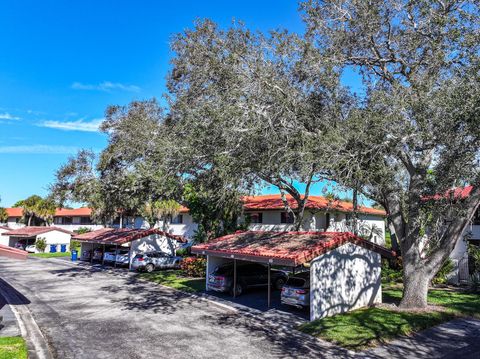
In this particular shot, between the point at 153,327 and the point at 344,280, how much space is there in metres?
7.83

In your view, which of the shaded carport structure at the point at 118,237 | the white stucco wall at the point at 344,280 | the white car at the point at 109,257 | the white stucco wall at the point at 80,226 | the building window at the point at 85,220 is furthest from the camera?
the building window at the point at 85,220

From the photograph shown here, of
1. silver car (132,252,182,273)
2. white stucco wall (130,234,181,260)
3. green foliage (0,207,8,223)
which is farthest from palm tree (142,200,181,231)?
green foliage (0,207,8,223)

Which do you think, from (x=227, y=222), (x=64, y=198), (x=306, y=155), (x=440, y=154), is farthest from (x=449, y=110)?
(x=64, y=198)

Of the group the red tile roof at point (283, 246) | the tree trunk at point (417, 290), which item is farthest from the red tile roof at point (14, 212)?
the tree trunk at point (417, 290)

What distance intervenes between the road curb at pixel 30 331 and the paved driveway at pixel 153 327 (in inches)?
9.8

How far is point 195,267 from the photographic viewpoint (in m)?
26.6

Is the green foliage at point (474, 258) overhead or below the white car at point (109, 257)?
overhead

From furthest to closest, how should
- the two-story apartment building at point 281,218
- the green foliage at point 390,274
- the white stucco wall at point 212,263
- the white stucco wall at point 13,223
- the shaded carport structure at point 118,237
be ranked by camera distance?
1. the white stucco wall at point 13,223
2. the two-story apartment building at point 281,218
3. the shaded carport structure at point 118,237
4. the green foliage at point 390,274
5. the white stucco wall at point 212,263

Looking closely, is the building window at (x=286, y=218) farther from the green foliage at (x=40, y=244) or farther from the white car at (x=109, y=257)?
the green foliage at (x=40, y=244)

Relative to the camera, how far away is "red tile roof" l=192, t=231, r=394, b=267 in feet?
48.3

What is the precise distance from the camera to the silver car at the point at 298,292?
50.9 ft

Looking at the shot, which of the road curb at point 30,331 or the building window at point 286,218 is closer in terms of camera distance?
the road curb at point 30,331

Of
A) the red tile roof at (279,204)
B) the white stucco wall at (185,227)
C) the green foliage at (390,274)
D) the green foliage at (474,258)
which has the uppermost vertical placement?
the red tile roof at (279,204)

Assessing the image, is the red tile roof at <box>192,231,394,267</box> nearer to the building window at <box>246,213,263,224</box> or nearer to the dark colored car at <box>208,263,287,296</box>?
the dark colored car at <box>208,263,287,296</box>
